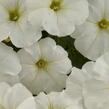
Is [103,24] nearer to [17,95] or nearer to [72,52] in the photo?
[72,52]

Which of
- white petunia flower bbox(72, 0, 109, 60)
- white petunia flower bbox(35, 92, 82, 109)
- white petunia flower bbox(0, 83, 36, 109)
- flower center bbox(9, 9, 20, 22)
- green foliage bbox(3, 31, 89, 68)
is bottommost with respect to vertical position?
white petunia flower bbox(35, 92, 82, 109)

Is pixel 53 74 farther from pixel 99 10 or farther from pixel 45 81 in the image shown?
pixel 99 10

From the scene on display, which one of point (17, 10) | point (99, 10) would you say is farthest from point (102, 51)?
point (17, 10)

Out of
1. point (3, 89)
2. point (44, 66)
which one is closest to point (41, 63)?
point (44, 66)

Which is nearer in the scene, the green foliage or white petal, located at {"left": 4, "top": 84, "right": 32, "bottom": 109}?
white petal, located at {"left": 4, "top": 84, "right": 32, "bottom": 109}

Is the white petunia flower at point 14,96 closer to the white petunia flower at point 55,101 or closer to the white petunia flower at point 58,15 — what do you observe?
the white petunia flower at point 55,101

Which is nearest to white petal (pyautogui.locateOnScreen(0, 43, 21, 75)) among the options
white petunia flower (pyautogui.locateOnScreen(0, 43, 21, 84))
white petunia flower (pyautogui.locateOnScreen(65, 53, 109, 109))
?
white petunia flower (pyautogui.locateOnScreen(0, 43, 21, 84))

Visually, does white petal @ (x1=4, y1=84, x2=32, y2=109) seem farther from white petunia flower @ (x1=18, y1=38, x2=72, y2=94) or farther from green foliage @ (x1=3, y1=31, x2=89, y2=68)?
green foliage @ (x1=3, y1=31, x2=89, y2=68)
